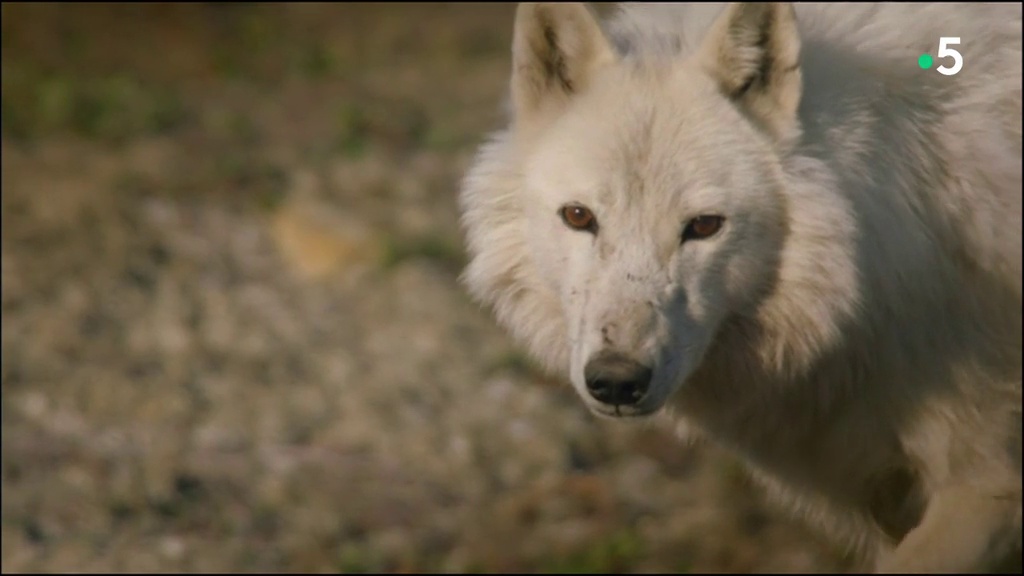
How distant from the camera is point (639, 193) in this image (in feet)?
11.6

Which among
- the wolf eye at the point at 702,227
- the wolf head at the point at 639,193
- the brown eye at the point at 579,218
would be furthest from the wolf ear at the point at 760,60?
the brown eye at the point at 579,218

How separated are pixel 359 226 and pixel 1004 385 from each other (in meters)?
5.08

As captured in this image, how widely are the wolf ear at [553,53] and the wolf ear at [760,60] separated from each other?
0.98 feet

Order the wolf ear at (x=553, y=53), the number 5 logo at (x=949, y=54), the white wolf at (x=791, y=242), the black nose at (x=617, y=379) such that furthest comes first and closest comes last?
the number 5 logo at (x=949, y=54) → the wolf ear at (x=553, y=53) → the white wolf at (x=791, y=242) → the black nose at (x=617, y=379)

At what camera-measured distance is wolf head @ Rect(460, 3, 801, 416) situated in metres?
3.46

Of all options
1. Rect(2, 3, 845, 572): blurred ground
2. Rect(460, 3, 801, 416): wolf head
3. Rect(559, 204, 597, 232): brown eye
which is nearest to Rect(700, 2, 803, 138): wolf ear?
Rect(460, 3, 801, 416): wolf head

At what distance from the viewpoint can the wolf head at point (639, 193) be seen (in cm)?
346

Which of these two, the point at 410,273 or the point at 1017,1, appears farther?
the point at 410,273

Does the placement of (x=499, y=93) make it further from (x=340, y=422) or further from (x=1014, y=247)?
(x=1014, y=247)

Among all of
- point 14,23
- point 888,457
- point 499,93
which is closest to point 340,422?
point 888,457

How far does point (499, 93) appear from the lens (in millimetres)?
11070

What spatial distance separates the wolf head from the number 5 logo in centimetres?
69

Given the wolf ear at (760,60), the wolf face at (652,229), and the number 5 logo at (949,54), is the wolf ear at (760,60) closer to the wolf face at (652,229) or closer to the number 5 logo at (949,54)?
the wolf face at (652,229)

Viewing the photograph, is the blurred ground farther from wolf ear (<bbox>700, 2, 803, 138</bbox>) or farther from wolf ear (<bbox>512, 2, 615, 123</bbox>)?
wolf ear (<bbox>700, 2, 803, 138</bbox>)
